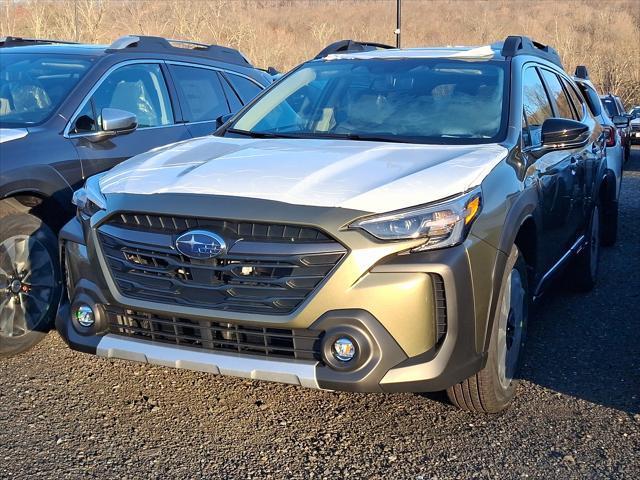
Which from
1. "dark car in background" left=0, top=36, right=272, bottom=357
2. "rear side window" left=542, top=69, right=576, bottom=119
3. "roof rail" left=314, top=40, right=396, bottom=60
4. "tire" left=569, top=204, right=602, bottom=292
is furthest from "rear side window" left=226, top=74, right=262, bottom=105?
"tire" left=569, top=204, right=602, bottom=292

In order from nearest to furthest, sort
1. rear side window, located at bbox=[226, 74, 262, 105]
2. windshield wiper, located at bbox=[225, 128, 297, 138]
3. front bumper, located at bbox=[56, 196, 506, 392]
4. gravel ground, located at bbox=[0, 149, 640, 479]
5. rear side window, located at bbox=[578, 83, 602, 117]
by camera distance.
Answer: front bumper, located at bbox=[56, 196, 506, 392] < gravel ground, located at bbox=[0, 149, 640, 479] < windshield wiper, located at bbox=[225, 128, 297, 138] < rear side window, located at bbox=[226, 74, 262, 105] < rear side window, located at bbox=[578, 83, 602, 117]

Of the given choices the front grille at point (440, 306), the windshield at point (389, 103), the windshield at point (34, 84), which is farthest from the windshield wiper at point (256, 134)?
the front grille at point (440, 306)

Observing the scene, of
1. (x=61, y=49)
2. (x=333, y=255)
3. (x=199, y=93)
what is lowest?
(x=199, y=93)

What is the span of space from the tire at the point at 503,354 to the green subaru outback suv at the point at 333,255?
0.01 m

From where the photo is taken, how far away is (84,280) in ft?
11.9

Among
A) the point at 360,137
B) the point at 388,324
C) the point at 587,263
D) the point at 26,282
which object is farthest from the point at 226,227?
the point at 587,263

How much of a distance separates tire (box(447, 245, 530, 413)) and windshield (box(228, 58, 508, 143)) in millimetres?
A: 811

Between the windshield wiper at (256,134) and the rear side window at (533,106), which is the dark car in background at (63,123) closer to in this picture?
the windshield wiper at (256,134)

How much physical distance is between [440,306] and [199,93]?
11.9 ft

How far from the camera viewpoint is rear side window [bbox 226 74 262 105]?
6.62 metres

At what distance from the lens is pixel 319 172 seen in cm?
355

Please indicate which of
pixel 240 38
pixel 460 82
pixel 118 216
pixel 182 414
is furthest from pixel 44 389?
pixel 240 38

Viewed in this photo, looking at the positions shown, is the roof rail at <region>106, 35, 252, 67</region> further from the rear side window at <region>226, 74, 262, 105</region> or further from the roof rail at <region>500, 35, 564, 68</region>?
the roof rail at <region>500, 35, 564, 68</region>

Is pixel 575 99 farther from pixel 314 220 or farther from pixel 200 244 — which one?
pixel 200 244
